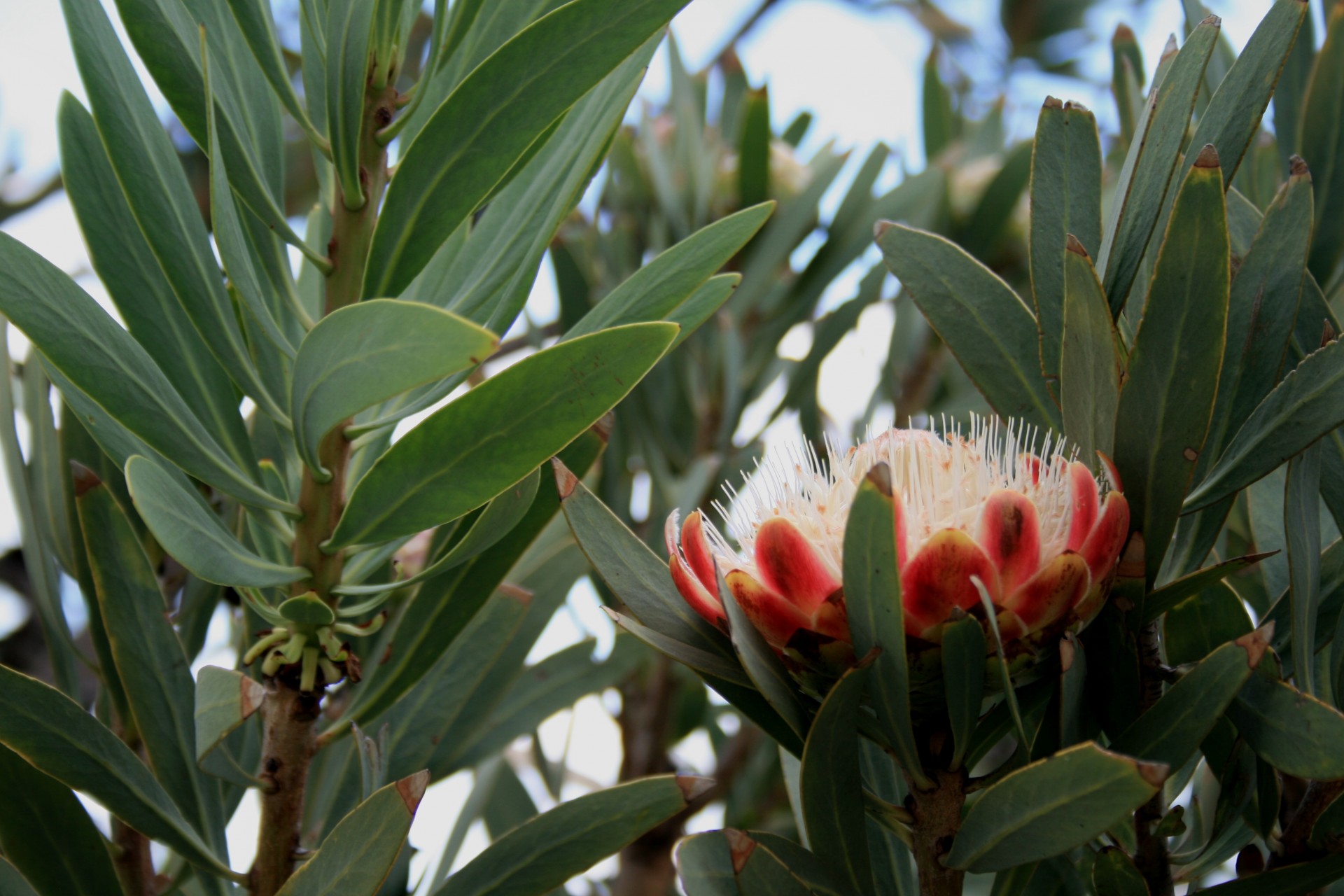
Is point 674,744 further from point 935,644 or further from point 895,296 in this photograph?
point 935,644

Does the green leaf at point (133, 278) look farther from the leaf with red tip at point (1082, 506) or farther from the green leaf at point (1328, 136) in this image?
the green leaf at point (1328, 136)

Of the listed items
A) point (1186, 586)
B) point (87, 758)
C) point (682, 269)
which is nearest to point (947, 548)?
point (1186, 586)

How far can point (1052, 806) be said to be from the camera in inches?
16.2

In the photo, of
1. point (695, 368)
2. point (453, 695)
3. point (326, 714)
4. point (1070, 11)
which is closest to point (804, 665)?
point (453, 695)

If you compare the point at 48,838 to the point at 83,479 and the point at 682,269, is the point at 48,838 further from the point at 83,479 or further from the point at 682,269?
the point at 682,269

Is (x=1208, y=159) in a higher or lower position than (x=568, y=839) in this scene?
higher

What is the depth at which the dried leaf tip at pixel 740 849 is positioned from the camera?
45 centimetres

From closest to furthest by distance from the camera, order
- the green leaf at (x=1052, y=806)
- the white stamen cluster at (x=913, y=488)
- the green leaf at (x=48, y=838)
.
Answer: the green leaf at (x=1052, y=806), the white stamen cluster at (x=913, y=488), the green leaf at (x=48, y=838)

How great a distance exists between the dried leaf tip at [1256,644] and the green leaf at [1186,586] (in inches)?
1.6

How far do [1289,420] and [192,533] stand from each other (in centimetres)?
49

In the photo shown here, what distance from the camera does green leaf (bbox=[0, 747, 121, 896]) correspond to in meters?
0.58

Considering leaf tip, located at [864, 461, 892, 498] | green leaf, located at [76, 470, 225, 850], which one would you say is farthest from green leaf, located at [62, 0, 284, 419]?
leaf tip, located at [864, 461, 892, 498]

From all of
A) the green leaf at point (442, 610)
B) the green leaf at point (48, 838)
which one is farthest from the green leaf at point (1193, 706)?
the green leaf at point (48, 838)

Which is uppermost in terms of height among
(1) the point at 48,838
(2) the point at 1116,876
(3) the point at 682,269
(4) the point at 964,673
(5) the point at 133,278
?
(5) the point at 133,278
